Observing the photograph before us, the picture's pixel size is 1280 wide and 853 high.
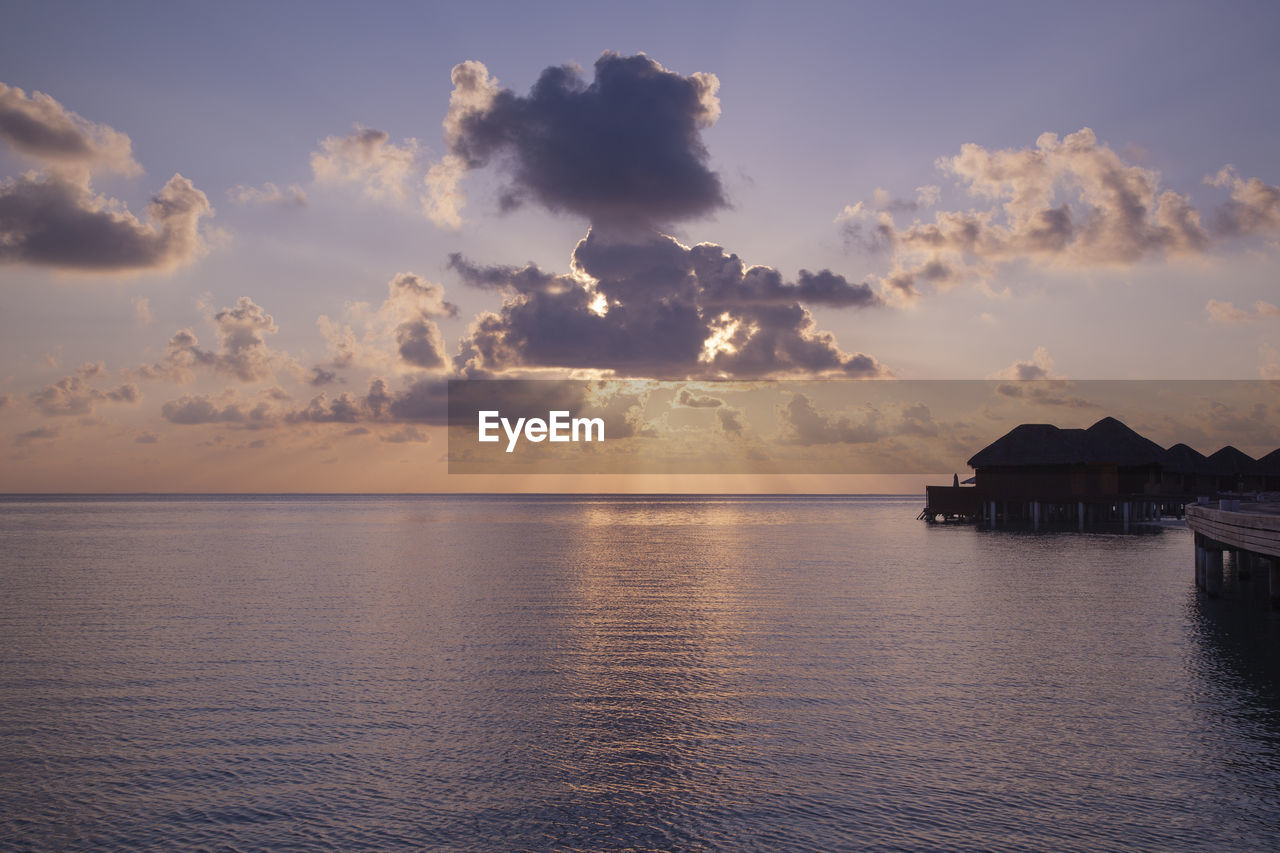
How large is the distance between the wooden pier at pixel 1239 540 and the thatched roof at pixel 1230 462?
218 feet

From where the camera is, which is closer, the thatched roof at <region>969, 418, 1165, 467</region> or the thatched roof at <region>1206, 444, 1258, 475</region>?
the thatched roof at <region>969, 418, 1165, 467</region>

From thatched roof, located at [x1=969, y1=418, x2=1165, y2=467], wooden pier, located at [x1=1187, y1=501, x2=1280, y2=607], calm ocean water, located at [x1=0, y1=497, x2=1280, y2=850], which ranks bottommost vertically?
calm ocean water, located at [x1=0, y1=497, x2=1280, y2=850]

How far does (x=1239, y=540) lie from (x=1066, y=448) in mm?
67047

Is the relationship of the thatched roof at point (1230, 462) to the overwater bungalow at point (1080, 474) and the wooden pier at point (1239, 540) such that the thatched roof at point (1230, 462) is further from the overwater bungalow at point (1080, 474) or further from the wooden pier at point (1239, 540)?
the wooden pier at point (1239, 540)

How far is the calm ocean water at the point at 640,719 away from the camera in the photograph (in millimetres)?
12281

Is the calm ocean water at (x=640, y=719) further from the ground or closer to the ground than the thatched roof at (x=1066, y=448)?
closer to the ground

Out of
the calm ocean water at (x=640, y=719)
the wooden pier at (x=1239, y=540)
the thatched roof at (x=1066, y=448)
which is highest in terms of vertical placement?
the thatched roof at (x=1066, y=448)

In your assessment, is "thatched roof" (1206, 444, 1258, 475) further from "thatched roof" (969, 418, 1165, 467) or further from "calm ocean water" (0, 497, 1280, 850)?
"calm ocean water" (0, 497, 1280, 850)

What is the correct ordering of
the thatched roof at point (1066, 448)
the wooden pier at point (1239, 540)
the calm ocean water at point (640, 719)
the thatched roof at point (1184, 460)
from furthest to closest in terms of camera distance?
1. the thatched roof at point (1184, 460)
2. the thatched roof at point (1066, 448)
3. the wooden pier at point (1239, 540)
4. the calm ocean water at point (640, 719)

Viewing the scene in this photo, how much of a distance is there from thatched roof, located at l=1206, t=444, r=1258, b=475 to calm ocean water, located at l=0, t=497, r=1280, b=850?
76.4 m

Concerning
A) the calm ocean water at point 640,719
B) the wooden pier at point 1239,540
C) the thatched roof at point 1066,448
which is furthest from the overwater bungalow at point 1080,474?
the calm ocean water at point 640,719

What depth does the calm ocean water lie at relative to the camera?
1228 centimetres

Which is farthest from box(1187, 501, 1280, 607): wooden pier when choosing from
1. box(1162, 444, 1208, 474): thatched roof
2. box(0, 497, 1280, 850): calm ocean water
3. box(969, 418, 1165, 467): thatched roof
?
Result: box(1162, 444, 1208, 474): thatched roof

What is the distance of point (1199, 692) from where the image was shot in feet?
64.1
